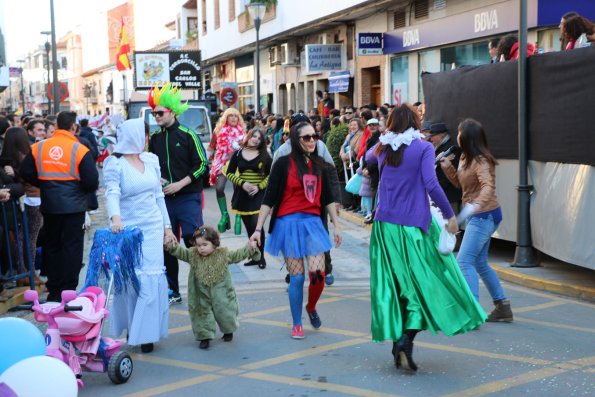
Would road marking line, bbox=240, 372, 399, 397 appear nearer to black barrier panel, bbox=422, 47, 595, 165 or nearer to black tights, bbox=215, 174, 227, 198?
black barrier panel, bbox=422, 47, 595, 165

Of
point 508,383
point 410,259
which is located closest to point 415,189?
point 410,259

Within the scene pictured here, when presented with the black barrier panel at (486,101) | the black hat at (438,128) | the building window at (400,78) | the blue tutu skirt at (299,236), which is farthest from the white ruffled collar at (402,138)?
the building window at (400,78)

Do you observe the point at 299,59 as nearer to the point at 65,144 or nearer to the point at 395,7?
the point at 395,7

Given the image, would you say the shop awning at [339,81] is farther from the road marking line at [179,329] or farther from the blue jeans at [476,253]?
the road marking line at [179,329]

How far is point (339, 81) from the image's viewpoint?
25.8 meters

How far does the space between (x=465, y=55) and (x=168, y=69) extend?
13224 millimetres

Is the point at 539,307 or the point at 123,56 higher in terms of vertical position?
the point at 123,56

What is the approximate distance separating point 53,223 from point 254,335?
6.88 ft

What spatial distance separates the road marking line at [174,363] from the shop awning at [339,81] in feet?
62.9

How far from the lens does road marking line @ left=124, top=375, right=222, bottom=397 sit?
229 inches

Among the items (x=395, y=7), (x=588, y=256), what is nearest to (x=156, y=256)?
(x=588, y=256)

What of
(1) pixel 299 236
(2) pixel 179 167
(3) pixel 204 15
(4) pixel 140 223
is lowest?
(1) pixel 299 236

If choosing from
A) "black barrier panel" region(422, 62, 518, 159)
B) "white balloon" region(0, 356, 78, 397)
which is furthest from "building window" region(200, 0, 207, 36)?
"white balloon" region(0, 356, 78, 397)

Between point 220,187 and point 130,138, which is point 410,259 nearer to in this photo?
point 130,138
